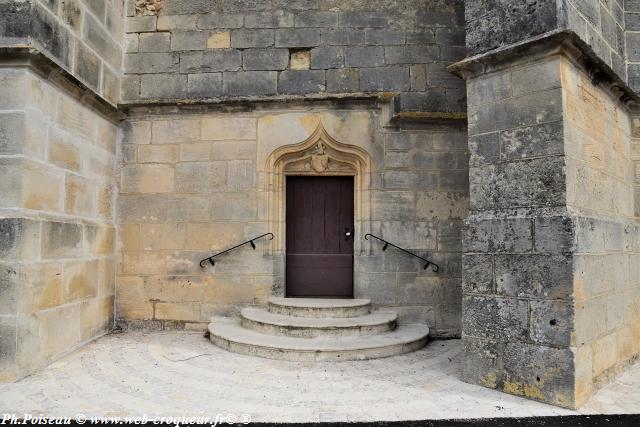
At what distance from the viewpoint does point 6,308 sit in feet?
11.5

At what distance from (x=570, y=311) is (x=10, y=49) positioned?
16.1ft

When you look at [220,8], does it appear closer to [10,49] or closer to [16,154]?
[10,49]

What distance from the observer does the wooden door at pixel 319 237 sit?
529 cm

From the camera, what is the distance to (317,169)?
5270 millimetres

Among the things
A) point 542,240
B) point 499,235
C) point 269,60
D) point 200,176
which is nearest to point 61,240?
point 200,176

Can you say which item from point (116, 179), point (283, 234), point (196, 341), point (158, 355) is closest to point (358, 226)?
point (283, 234)

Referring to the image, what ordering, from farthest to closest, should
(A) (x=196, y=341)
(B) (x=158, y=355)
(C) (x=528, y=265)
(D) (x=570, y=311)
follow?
(A) (x=196, y=341) → (B) (x=158, y=355) → (C) (x=528, y=265) → (D) (x=570, y=311)

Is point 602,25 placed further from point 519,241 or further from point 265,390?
point 265,390

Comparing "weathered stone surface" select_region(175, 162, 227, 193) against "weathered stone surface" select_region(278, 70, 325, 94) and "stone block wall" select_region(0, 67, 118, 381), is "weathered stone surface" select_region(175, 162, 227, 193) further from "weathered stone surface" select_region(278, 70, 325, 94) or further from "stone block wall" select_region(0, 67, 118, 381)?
"weathered stone surface" select_region(278, 70, 325, 94)

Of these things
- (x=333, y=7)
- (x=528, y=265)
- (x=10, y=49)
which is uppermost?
(x=333, y=7)

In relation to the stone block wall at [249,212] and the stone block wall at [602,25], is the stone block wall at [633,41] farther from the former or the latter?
the stone block wall at [249,212]

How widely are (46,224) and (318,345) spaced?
276cm

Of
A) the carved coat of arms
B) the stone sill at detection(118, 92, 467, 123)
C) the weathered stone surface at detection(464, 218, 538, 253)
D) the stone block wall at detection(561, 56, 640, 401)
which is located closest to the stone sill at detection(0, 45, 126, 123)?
the stone sill at detection(118, 92, 467, 123)

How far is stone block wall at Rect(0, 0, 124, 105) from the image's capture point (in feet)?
12.0
